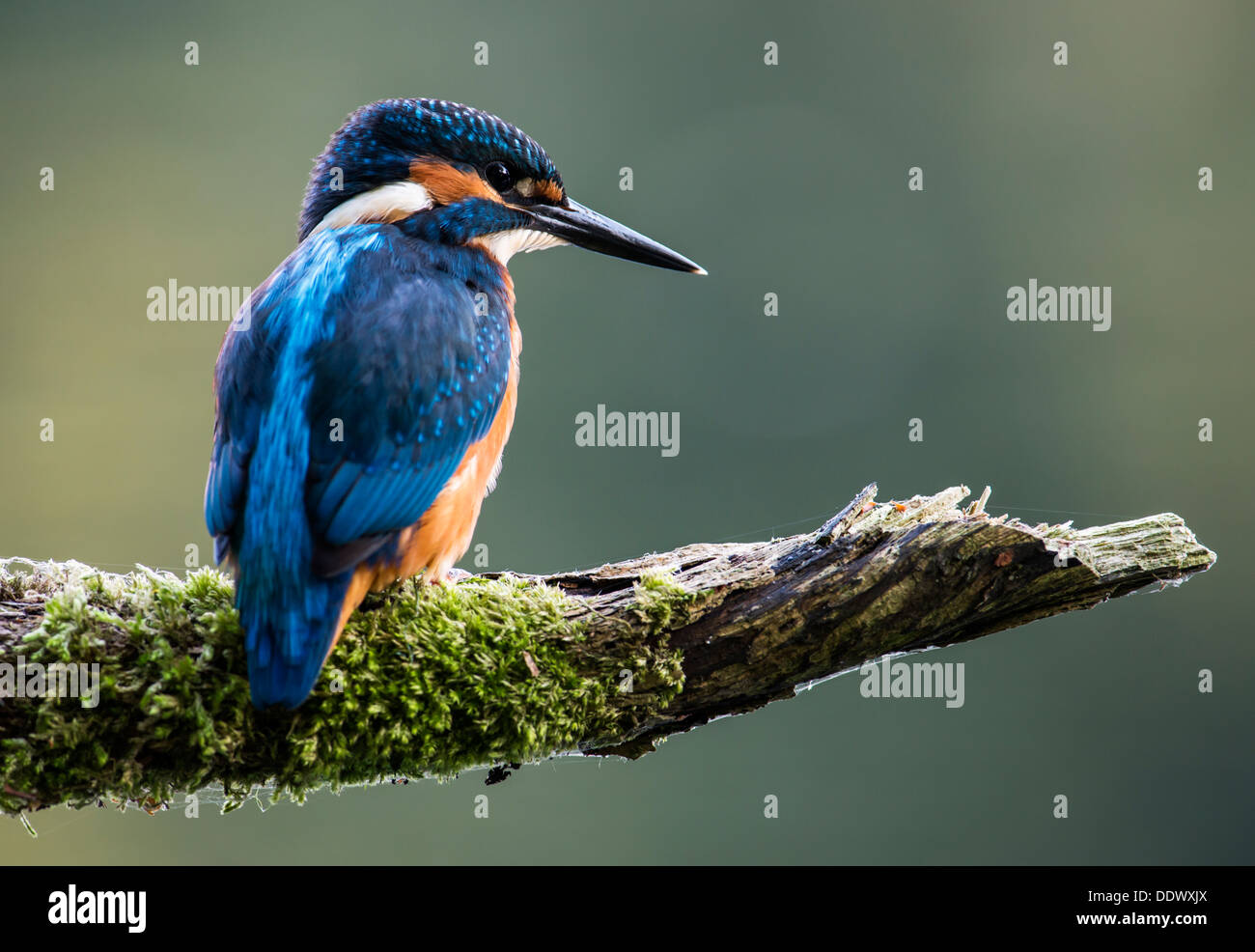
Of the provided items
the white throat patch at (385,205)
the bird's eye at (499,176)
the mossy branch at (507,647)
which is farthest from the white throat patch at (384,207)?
the mossy branch at (507,647)

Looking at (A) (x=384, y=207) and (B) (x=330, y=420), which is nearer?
(B) (x=330, y=420)

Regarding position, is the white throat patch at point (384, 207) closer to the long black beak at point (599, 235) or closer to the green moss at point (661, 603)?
the long black beak at point (599, 235)

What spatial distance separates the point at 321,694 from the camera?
2141 millimetres

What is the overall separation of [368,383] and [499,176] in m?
0.81

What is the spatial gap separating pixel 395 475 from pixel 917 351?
7.19 metres

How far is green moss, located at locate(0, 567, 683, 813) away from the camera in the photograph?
6.81 ft

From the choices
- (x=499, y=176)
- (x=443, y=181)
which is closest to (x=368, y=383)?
(x=443, y=181)

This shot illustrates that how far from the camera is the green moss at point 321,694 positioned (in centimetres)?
207

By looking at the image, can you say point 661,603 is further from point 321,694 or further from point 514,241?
point 514,241

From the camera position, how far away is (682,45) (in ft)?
32.8

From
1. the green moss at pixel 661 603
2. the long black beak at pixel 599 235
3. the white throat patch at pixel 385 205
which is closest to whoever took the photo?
the green moss at pixel 661 603

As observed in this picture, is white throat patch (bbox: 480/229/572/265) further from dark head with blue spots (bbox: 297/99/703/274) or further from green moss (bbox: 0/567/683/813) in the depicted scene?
green moss (bbox: 0/567/683/813)

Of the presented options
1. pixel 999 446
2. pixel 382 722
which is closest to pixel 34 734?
pixel 382 722

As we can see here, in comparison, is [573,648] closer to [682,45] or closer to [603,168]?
[603,168]
